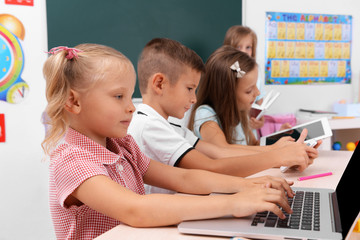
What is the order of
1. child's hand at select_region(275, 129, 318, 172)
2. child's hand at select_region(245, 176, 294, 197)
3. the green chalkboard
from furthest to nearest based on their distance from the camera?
the green chalkboard → child's hand at select_region(275, 129, 318, 172) → child's hand at select_region(245, 176, 294, 197)

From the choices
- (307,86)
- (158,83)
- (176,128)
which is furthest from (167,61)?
(307,86)

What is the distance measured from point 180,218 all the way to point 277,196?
19cm

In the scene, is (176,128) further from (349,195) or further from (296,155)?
A: (349,195)

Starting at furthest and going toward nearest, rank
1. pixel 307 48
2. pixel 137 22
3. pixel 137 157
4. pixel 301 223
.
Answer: pixel 307 48 → pixel 137 22 → pixel 137 157 → pixel 301 223

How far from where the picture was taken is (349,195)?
2.47 ft

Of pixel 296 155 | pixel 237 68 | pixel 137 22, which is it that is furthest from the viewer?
pixel 137 22

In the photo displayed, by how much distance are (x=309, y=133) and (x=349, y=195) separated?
2.02 ft

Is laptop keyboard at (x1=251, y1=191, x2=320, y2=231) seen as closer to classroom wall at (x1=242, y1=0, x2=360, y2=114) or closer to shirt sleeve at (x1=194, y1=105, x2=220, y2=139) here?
shirt sleeve at (x1=194, y1=105, x2=220, y2=139)

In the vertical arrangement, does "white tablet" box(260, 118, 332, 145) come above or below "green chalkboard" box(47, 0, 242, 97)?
below

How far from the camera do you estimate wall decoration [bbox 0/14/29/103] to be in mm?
2148

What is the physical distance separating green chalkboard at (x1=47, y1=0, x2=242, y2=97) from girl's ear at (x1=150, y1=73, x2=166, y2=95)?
1215 millimetres

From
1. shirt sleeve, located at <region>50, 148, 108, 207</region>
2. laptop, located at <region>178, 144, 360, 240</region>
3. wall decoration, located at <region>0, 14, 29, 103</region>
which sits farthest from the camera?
wall decoration, located at <region>0, 14, 29, 103</region>

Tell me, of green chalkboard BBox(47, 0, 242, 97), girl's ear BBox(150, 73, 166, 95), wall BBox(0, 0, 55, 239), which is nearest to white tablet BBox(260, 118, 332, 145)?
girl's ear BBox(150, 73, 166, 95)

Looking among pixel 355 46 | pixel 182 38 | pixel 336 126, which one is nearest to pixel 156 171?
pixel 182 38
